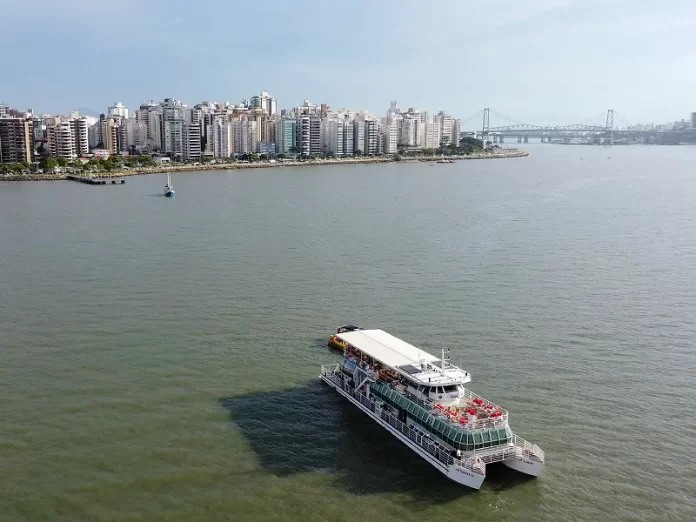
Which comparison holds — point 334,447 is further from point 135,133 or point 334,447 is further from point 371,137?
point 371,137

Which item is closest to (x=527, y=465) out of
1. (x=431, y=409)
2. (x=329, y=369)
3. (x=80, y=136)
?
(x=431, y=409)

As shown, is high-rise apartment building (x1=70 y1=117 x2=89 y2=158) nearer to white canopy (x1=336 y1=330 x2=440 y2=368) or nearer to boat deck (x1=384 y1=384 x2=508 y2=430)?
white canopy (x1=336 y1=330 x2=440 y2=368)

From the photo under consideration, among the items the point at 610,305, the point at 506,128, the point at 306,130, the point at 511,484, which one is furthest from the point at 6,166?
the point at 506,128

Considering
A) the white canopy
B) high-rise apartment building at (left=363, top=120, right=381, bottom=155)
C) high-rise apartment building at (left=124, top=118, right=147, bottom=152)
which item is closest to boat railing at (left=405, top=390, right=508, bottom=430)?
the white canopy

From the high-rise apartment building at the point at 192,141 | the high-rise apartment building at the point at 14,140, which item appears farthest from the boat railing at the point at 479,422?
the high-rise apartment building at the point at 192,141

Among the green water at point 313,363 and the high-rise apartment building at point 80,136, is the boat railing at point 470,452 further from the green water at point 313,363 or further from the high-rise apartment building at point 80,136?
the high-rise apartment building at point 80,136

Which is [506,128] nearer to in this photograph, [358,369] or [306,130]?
[306,130]
